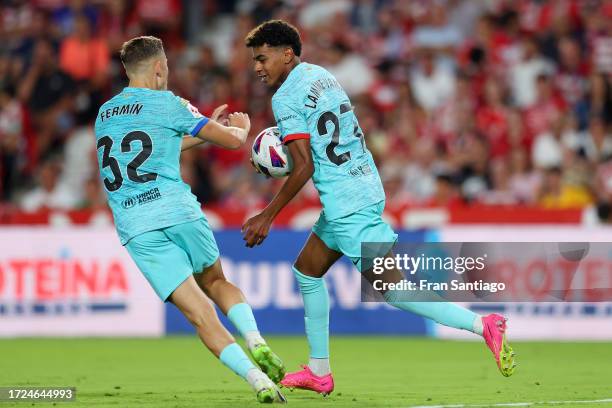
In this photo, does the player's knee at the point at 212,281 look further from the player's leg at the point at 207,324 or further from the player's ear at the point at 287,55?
the player's ear at the point at 287,55

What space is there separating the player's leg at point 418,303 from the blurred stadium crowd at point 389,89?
23.4ft

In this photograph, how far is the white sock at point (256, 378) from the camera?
7.42m

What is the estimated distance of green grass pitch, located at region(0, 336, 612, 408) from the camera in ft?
27.8

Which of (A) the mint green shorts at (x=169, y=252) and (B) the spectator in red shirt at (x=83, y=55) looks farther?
(B) the spectator in red shirt at (x=83, y=55)

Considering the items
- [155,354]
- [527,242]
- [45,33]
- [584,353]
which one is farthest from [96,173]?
[584,353]

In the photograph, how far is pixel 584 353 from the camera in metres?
12.4

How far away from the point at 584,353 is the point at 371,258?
4.76 meters

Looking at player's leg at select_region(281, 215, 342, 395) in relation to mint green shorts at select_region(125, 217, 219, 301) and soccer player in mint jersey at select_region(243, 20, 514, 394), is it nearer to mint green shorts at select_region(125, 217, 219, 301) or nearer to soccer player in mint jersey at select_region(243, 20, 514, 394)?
soccer player in mint jersey at select_region(243, 20, 514, 394)

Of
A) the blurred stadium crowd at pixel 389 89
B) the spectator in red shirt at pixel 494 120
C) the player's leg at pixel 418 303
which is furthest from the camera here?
the spectator in red shirt at pixel 494 120

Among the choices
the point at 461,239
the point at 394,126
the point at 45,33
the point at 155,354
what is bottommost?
the point at 155,354

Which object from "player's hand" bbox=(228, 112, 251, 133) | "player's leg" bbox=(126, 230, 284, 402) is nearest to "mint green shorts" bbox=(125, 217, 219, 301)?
"player's leg" bbox=(126, 230, 284, 402)

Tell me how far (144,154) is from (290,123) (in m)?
1.01

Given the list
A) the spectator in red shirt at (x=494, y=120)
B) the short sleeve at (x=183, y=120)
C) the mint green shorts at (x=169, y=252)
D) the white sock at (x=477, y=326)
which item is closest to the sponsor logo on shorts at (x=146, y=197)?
the mint green shorts at (x=169, y=252)

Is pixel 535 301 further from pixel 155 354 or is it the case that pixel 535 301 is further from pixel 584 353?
pixel 155 354
